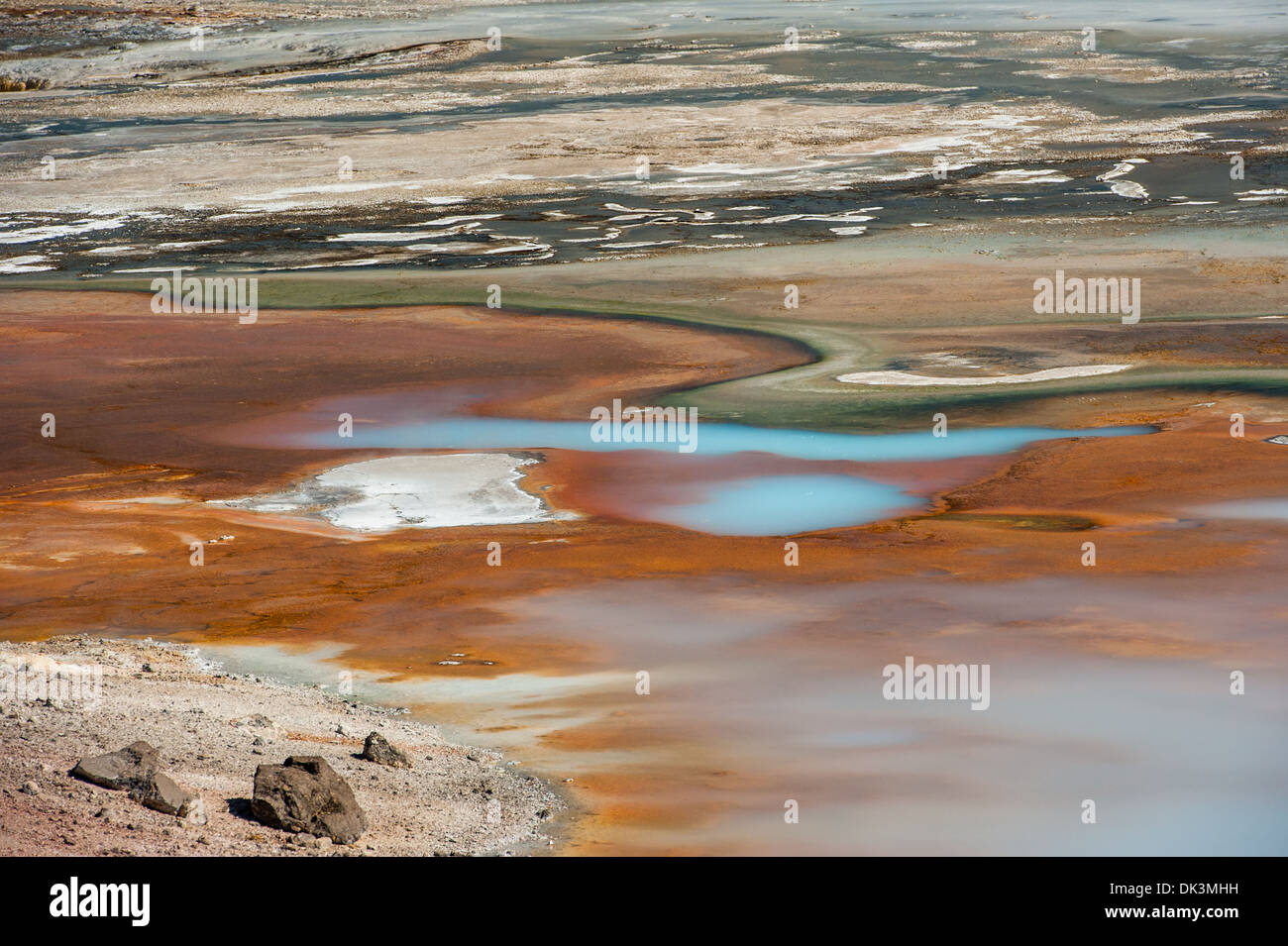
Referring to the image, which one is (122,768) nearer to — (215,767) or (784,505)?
(215,767)

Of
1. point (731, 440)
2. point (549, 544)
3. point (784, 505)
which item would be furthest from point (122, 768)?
point (731, 440)

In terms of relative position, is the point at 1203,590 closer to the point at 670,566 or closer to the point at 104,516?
the point at 670,566

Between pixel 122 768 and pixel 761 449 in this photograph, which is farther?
pixel 761 449

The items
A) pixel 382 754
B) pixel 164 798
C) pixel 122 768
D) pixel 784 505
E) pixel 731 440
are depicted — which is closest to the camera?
pixel 164 798

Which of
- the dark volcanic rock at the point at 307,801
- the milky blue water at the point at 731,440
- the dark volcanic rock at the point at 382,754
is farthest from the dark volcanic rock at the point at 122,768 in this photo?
the milky blue water at the point at 731,440

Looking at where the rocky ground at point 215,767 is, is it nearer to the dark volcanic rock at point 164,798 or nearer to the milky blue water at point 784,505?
the dark volcanic rock at point 164,798
